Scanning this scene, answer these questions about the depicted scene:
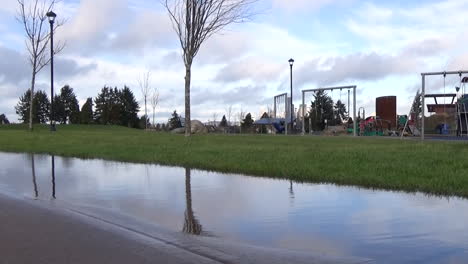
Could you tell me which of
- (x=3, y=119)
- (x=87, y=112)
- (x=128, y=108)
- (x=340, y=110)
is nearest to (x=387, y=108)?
(x=340, y=110)

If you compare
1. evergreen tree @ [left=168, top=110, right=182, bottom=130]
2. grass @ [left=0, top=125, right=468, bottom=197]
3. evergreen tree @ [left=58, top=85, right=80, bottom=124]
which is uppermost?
evergreen tree @ [left=58, top=85, right=80, bottom=124]

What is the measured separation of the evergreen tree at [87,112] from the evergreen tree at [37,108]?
8.48m

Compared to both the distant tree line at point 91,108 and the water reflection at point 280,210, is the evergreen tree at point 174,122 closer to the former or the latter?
the distant tree line at point 91,108

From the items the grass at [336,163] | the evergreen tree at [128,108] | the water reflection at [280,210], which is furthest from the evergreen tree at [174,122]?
the water reflection at [280,210]

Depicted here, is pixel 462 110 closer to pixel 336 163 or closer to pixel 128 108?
pixel 336 163

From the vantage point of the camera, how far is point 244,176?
12750mm

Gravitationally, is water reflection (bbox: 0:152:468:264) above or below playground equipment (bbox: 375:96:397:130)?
below

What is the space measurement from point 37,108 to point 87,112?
1215 cm

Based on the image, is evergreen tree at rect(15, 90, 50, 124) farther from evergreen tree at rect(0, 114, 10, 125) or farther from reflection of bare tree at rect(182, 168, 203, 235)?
reflection of bare tree at rect(182, 168, 203, 235)

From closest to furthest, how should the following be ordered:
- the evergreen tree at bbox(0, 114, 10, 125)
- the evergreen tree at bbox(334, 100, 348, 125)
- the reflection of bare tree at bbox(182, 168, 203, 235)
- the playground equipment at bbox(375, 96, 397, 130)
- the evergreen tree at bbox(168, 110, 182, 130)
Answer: the reflection of bare tree at bbox(182, 168, 203, 235) → the playground equipment at bbox(375, 96, 397, 130) → the evergreen tree at bbox(334, 100, 348, 125) → the evergreen tree at bbox(168, 110, 182, 130) → the evergreen tree at bbox(0, 114, 10, 125)

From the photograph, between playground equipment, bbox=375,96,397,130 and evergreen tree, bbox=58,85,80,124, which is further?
evergreen tree, bbox=58,85,80,124

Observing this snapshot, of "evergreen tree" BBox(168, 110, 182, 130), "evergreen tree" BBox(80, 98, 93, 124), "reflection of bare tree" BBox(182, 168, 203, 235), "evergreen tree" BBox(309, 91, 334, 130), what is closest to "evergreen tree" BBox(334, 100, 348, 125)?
"evergreen tree" BBox(309, 91, 334, 130)

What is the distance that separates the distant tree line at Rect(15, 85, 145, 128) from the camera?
340ft

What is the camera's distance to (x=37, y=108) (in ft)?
365
